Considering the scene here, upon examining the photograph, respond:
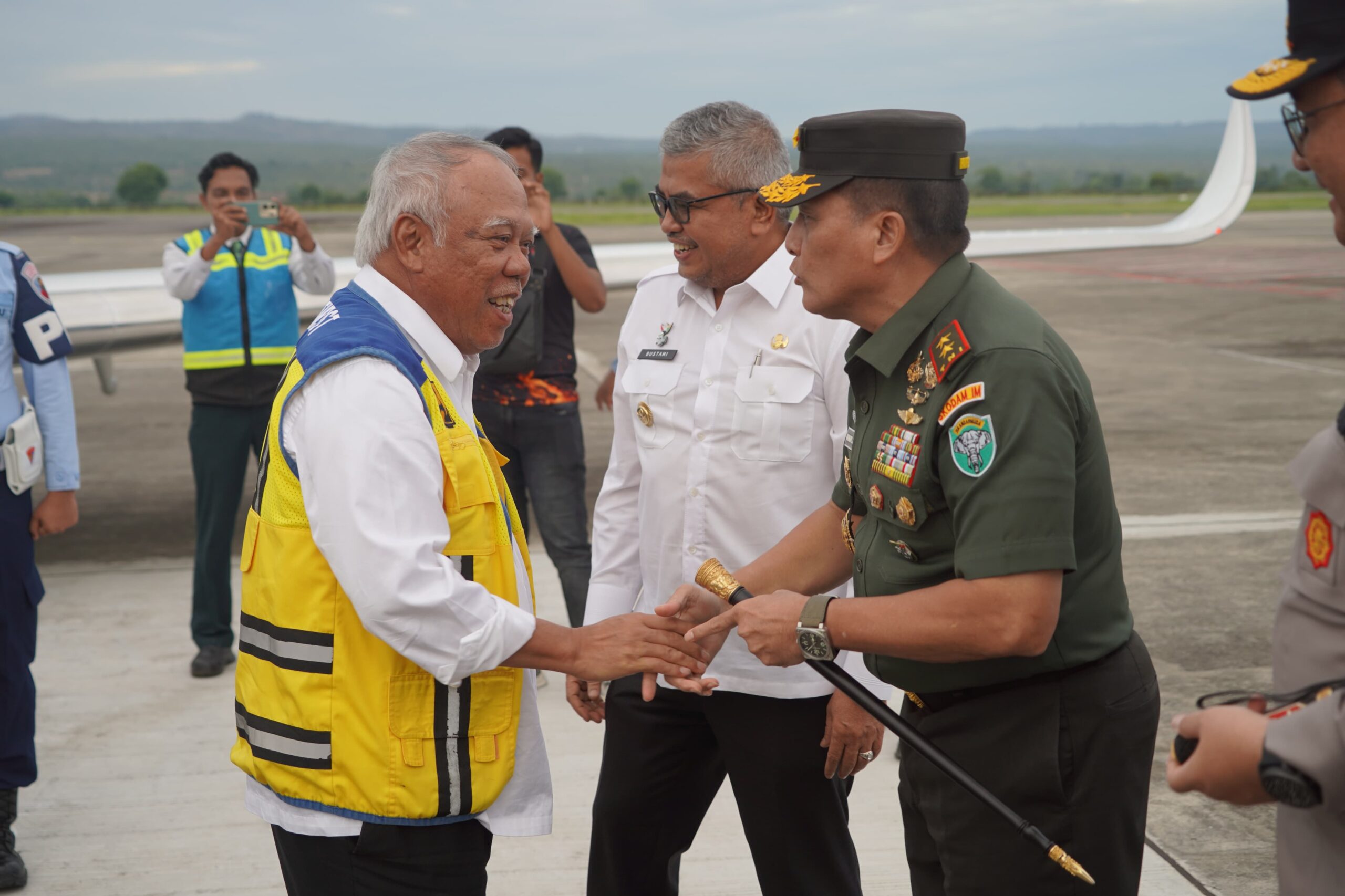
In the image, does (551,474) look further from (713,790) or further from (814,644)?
(814,644)

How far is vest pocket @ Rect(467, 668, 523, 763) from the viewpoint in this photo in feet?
7.14

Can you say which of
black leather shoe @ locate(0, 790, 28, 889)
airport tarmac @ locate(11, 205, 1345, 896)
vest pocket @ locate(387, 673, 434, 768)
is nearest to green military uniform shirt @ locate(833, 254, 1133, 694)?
vest pocket @ locate(387, 673, 434, 768)

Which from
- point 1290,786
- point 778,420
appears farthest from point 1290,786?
point 778,420

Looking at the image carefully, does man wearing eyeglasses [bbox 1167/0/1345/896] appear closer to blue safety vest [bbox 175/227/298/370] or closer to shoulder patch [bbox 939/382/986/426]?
shoulder patch [bbox 939/382/986/426]

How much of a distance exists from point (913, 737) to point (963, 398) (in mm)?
659

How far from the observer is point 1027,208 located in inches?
2709

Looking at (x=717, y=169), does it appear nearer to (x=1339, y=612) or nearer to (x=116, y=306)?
(x=1339, y=612)

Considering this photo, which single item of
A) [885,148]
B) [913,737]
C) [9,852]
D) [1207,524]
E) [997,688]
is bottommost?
[9,852]

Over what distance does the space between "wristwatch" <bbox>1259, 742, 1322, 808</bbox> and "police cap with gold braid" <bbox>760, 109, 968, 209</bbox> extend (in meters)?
1.18

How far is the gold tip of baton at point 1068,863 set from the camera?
1.96 m

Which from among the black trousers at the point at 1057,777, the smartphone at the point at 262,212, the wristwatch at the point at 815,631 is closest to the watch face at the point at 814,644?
the wristwatch at the point at 815,631

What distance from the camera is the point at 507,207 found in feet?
7.43

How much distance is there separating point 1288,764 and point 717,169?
1.96 meters

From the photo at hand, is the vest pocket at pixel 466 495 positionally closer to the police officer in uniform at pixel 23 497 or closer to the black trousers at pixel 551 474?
the police officer in uniform at pixel 23 497
